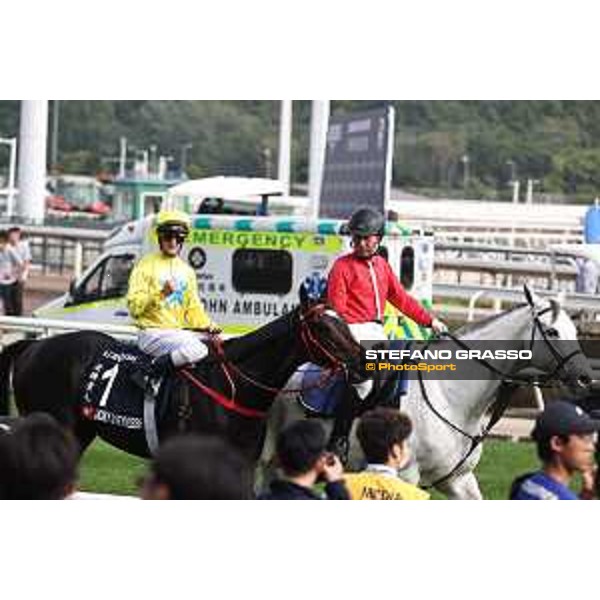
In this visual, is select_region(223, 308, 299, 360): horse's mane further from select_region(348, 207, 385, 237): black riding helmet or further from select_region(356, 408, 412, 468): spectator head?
select_region(356, 408, 412, 468): spectator head

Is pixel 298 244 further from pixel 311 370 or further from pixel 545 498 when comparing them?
pixel 545 498

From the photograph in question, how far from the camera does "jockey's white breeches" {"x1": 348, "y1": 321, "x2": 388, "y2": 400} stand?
10555mm

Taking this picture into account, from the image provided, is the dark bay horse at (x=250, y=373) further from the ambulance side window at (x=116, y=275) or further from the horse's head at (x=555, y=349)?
the ambulance side window at (x=116, y=275)

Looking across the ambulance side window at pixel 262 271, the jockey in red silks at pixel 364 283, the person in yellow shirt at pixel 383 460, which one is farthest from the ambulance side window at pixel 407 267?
the person in yellow shirt at pixel 383 460

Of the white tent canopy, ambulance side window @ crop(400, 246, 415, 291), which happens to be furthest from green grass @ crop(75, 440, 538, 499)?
the white tent canopy

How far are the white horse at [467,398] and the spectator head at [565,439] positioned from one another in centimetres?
382

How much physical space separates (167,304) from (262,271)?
10.3 m

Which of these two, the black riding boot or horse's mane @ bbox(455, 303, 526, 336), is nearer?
the black riding boot

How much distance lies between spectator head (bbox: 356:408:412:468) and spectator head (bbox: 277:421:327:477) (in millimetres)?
784

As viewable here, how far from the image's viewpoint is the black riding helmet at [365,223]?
1080 centimetres
